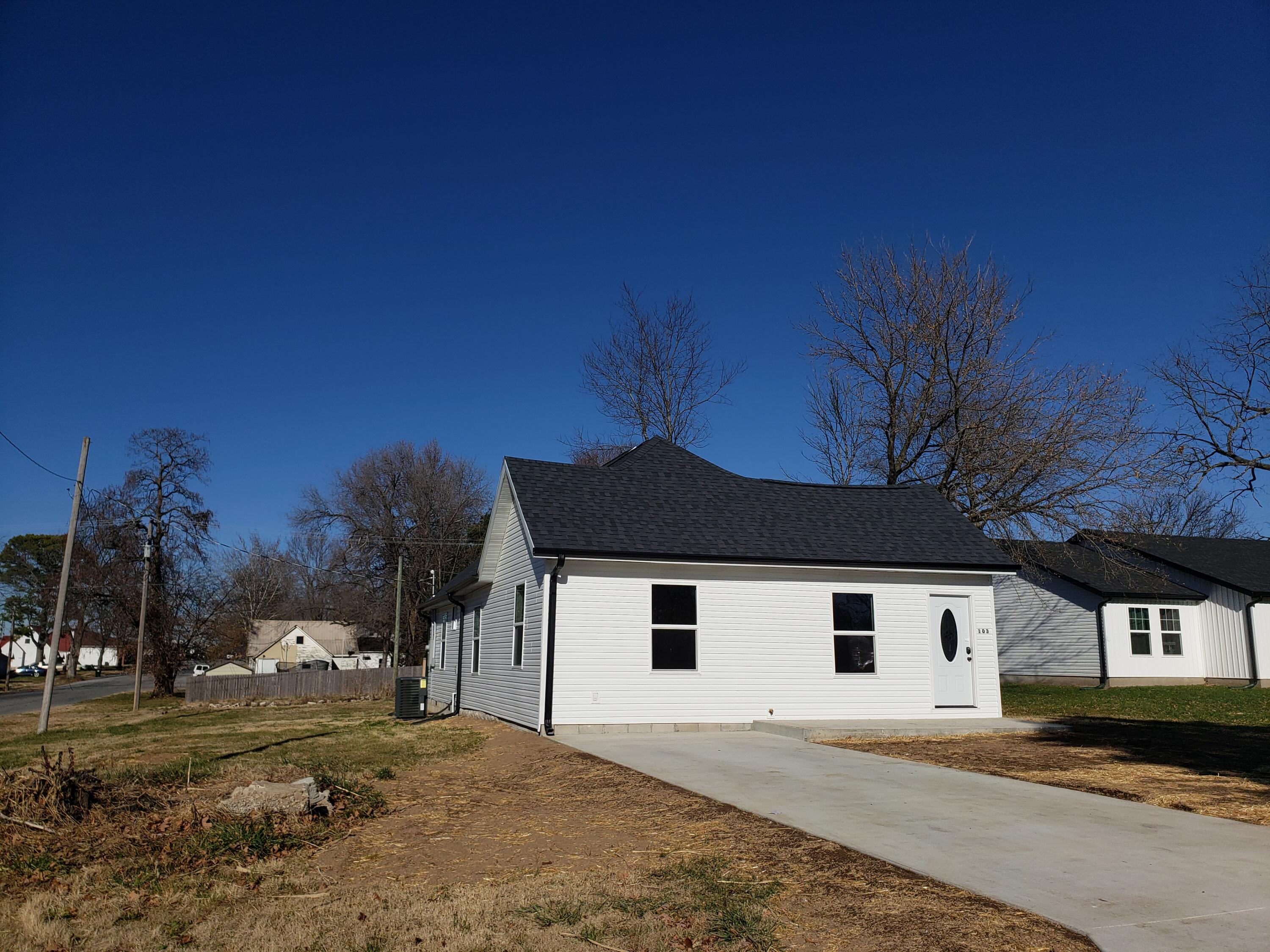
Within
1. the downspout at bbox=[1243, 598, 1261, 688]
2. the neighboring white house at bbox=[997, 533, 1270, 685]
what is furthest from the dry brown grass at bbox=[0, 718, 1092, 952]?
the downspout at bbox=[1243, 598, 1261, 688]

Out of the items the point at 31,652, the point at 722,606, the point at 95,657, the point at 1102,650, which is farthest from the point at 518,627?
the point at 95,657

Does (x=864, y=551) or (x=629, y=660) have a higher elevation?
(x=864, y=551)

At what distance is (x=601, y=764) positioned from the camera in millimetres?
10391

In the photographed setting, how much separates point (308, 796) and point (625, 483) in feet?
31.1

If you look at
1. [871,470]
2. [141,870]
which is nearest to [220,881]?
[141,870]

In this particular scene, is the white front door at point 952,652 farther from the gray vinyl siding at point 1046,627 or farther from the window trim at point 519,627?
the gray vinyl siding at point 1046,627

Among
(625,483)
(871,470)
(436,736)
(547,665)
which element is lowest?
(436,736)

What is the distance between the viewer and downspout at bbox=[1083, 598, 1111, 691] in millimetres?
27969

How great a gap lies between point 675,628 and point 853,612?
3354 millimetres

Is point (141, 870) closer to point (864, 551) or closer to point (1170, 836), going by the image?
point (1170, 836)

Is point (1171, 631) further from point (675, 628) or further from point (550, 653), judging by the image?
point (550, 653)

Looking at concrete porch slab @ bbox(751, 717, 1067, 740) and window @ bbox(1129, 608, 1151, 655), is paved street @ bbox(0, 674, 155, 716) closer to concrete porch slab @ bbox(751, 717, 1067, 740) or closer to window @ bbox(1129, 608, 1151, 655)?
concrete porch slab @ bbox(751, 717, 1067, 740)

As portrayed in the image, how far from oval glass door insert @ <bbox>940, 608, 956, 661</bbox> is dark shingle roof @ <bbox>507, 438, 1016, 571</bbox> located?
39.4 inches

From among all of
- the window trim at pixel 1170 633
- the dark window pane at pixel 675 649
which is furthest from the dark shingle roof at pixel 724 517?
the window trim at pixel 1170 633
